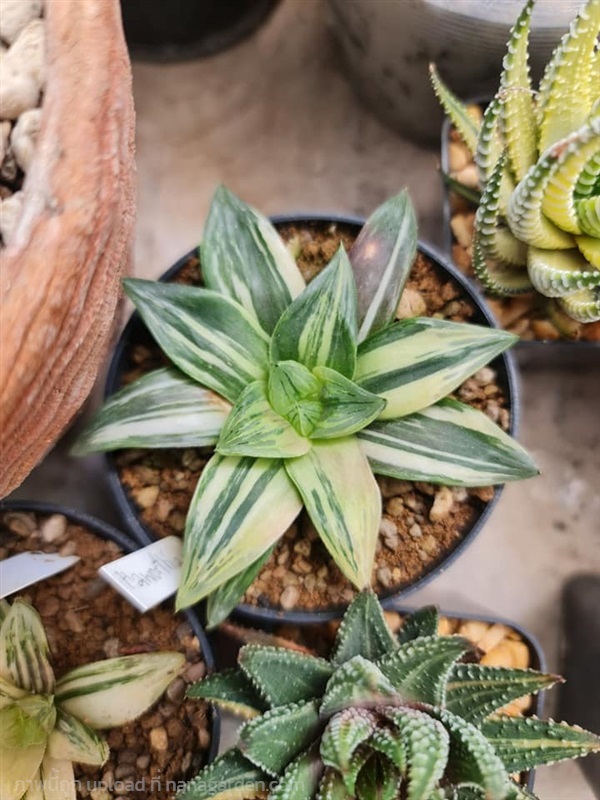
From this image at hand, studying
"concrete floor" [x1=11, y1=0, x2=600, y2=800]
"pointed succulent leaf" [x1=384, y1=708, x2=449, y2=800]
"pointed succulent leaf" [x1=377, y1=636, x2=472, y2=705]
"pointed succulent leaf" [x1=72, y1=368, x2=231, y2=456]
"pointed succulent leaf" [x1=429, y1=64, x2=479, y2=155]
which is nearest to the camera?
"pointed succulent leaf" [x1=384, y1=708, x2=449, y2=800]

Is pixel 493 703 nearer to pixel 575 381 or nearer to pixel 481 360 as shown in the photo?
pixel 481 360

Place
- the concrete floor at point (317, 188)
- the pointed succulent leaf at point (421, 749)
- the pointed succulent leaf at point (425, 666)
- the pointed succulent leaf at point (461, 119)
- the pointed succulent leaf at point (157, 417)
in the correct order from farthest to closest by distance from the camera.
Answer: the concrete floor at point (317, 188) → the pointed succulent leaf at point (461, 119) → the pointed succulent leaf at point (157, 417) → the pointed succulent leaf at point (425, 666) → the pointed succulent leaf at point (421, 749)

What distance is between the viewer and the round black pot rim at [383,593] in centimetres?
70

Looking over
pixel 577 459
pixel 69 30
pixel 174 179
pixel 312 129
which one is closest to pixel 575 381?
pixel 577 459

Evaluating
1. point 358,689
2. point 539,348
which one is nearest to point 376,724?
point 358,689

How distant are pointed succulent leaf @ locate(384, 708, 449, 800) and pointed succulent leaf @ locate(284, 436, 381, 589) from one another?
5.0 inches

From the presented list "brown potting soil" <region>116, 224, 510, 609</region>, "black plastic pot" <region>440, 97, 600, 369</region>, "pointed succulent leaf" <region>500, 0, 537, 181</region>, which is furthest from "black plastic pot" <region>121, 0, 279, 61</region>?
"brown potting soil" <region>116, 224, 510, 609</region>

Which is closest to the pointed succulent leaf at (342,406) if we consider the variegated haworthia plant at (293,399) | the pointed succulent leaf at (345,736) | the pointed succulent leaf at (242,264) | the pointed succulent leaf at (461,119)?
the variegated haworthia plant at (293,399)

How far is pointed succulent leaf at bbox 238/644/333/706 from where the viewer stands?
0.58 metres

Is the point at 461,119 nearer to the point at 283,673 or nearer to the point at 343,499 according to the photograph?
the point at 343,499

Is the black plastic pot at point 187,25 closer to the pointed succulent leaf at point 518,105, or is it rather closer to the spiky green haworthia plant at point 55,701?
the pointed succulent leaf at point 518,105

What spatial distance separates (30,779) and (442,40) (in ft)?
2.68

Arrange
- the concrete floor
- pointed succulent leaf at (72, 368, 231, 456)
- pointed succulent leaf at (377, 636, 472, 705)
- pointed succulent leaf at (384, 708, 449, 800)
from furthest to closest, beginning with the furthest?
the concrete floor
pointed succulent leaf at (72, 368, 231, 456)
pointed succulent leaf at (377, 636, 472, 705)
pointed succulent leaf at (384, 708, 449, 800)

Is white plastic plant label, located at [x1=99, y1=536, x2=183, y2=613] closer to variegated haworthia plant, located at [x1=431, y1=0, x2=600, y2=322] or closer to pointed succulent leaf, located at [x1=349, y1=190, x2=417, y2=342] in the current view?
pointed succulent leaf, located at [x1=349, y1=190, x2=417, y2=342]
